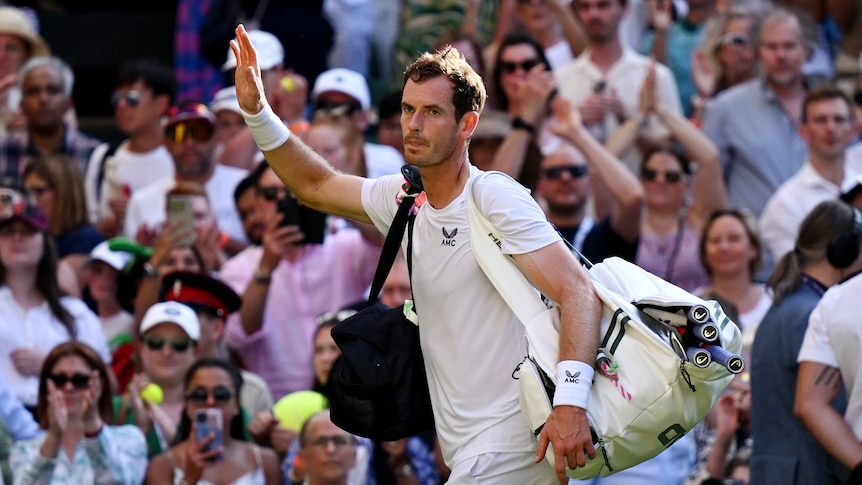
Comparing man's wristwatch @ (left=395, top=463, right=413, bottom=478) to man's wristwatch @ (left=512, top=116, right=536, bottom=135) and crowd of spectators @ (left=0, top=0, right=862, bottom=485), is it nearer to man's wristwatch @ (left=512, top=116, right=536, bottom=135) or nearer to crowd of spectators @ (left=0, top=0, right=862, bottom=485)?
crowd of spectators @ (left=0, top=0, right=862, bottom=485)

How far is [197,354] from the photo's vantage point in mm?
9047

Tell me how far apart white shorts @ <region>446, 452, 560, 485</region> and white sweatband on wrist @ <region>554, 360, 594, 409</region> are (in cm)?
40

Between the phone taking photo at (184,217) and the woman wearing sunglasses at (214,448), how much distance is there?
141 centimetres

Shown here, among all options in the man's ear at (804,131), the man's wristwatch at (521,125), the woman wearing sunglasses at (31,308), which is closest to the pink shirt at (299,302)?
the woman wearing sunglasses at (31,308)

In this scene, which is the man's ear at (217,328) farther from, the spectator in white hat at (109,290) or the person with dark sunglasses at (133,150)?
the person with dark sunglasses at (133,150)

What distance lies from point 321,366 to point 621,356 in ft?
12.2

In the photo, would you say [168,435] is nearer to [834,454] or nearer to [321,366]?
[321,366]

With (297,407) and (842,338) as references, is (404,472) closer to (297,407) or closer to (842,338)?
(297,407)

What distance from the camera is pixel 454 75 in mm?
5449

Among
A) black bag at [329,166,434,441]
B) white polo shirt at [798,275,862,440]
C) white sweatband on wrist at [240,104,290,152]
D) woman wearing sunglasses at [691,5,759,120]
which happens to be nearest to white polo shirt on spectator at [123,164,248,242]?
woman wearing sunglasses at [691,5,759,120]

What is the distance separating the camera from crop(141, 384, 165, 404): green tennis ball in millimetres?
8828

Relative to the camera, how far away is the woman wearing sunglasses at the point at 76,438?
26.4 feet

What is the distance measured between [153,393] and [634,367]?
421cm

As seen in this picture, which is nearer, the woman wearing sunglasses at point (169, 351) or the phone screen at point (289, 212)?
the woman wearing sunglasses at point (169, 351)
